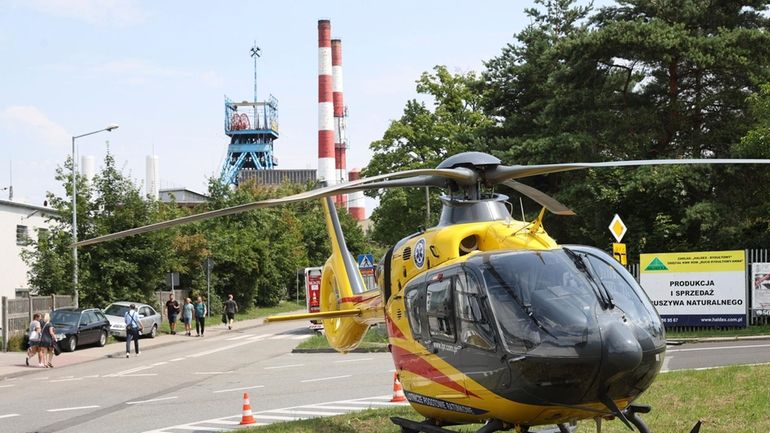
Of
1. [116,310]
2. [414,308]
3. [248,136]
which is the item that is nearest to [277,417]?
[414,308]

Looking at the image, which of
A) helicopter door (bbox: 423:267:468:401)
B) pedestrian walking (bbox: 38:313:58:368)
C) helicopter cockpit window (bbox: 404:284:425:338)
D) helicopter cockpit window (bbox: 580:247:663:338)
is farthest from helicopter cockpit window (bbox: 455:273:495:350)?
pedestrian walking (bbox: 38:313:58:368)

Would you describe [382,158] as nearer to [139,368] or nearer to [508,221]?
[139,368]

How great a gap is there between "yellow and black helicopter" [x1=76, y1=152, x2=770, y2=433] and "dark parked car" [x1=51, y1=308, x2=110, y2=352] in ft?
75.8

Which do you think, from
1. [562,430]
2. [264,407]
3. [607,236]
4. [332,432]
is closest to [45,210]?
[607,236]

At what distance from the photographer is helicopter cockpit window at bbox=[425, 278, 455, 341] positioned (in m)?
8.38

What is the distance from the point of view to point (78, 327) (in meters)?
30.5

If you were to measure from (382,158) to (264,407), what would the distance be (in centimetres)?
3941

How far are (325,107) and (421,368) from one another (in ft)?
188

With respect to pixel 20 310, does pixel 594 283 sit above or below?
above

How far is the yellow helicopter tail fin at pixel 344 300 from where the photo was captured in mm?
11789

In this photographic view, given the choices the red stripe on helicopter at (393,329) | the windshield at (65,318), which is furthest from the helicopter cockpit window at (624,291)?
the windshield at (65,318)

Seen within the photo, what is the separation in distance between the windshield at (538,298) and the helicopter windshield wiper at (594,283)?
4cm

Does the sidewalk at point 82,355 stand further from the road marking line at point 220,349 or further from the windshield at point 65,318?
the road marking line at point 220,349

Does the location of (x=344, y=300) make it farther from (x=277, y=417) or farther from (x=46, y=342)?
(x=46, y=342)
